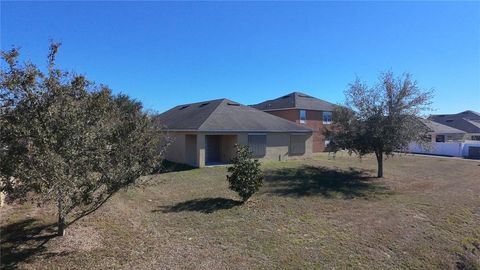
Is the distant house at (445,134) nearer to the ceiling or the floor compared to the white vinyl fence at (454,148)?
nearer to the ceiling

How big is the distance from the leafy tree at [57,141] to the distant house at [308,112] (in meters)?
30.2

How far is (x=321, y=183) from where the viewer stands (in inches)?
694

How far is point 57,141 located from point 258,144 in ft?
64.7

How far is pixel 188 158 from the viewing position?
78.3ft

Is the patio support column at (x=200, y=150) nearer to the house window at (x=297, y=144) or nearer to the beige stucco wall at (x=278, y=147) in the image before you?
the beige stucco wall at (x=278, y=147)

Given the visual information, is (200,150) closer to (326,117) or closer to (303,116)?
(303,116)

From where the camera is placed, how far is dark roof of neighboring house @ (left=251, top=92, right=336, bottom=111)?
122 ft

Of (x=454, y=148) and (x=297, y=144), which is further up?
(x=297, y=144)

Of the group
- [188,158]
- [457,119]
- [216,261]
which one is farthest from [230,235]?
[457,119]

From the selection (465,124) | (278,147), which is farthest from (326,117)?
(465,124)

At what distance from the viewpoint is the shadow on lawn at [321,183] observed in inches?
598

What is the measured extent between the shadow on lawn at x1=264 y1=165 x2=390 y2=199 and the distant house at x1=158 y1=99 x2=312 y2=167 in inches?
163

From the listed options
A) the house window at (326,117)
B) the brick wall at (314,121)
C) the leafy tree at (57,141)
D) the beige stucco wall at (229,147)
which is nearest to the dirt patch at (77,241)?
the leafy tree at (57,141)

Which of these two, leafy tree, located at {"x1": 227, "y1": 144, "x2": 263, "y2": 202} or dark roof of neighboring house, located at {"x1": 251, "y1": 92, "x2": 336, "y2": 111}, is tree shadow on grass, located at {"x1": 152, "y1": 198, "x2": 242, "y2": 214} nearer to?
leafy tree, located at {"x1": 227, "y1": 144, "x2": 263, "y2": 202}
